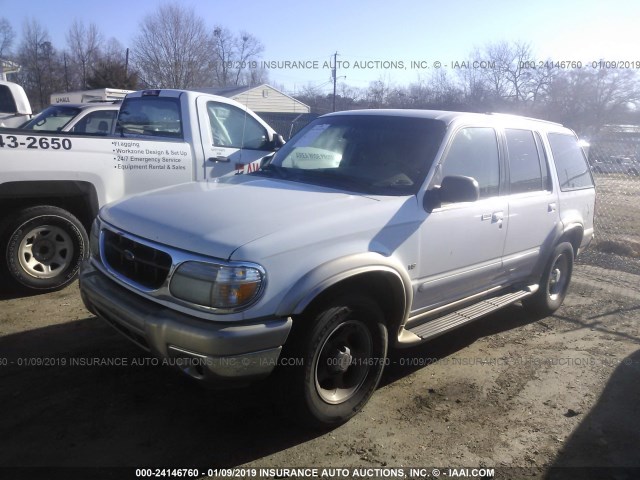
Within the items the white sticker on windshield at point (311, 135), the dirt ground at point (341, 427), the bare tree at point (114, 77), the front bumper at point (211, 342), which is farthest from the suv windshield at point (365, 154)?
the bare tree at point (114, 77)

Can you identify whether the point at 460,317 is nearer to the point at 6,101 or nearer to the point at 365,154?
the point at 365,154

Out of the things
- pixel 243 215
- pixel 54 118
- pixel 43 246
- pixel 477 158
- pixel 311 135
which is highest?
pixel 54 118

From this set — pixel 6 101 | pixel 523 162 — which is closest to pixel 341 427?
pixel 523 162

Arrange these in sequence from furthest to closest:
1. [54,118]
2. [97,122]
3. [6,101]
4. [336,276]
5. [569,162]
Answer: [6,101] < [54,118] < [97,122] < [569,162] < [336,276]

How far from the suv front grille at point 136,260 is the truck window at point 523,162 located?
120 inches

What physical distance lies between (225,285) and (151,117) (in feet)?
14.9

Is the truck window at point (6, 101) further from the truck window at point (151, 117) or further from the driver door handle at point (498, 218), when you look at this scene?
the driver door handle at point (498, 218)

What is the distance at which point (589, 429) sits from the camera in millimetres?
3549

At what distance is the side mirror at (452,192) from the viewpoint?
3504mm

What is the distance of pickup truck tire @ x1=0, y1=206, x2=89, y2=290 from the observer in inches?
197

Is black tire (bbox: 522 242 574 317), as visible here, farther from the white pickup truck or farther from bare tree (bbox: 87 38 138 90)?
bare tree (bbox: 87 38 138 90)

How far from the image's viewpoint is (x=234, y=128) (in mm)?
6602

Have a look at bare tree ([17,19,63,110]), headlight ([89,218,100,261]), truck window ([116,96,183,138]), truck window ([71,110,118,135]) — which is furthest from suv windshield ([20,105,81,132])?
bare tree ([17,19,63,110])

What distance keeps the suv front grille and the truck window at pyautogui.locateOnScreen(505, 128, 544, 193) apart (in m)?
3.04
